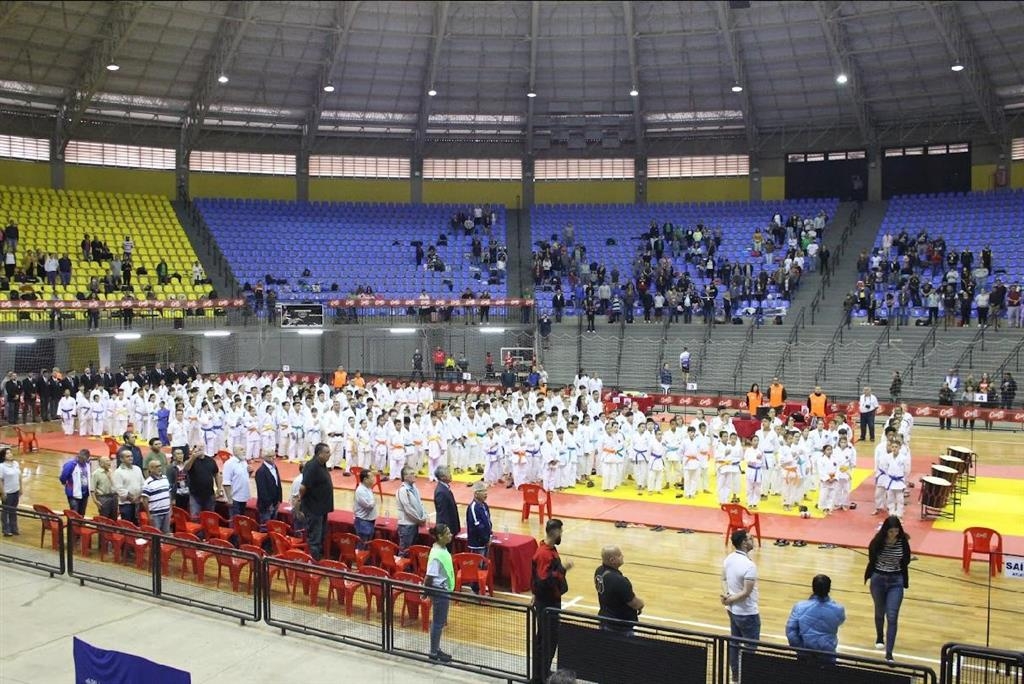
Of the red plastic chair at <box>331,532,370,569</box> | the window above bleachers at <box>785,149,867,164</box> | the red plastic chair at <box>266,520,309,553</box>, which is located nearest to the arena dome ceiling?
the window above bleachers at <box>785,149,867,164</box>

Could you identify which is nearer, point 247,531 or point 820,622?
point 820,622

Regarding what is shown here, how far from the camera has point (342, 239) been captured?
43562 mm

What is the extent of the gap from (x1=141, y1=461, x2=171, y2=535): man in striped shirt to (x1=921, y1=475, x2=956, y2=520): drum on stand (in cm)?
1351

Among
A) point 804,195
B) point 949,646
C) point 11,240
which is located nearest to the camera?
point 949,646

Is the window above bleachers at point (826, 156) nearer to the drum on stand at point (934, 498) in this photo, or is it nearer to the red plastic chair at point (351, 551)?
the drum on stand at point (934, 498)

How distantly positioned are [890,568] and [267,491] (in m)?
9.02

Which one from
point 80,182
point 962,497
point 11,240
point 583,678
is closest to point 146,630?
point 583,678

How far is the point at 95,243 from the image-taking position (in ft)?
120

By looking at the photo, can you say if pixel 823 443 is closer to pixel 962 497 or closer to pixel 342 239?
pixel 962 497

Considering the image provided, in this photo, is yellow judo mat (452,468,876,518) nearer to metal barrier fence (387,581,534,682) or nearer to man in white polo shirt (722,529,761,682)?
man in white polo shirt (722,529,761,682)

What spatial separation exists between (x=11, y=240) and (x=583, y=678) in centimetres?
3275

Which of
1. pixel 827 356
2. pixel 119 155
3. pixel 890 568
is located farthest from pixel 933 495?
pixel 119 155

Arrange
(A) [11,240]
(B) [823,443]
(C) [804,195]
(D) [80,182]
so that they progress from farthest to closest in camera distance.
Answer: (C) [804,195]
(D) [80,182]
(A) [11,240]
(B) [823,443]

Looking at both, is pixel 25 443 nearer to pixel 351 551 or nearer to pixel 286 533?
pixel 286 533
